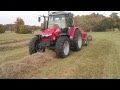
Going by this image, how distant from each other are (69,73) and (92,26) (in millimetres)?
4942

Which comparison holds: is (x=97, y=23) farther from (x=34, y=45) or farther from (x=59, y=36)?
(x=34, y=45)

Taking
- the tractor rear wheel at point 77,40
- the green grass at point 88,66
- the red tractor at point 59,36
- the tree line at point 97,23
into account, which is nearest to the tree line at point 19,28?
the red tractor at point 59,36

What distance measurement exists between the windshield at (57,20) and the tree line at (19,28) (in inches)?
21.5

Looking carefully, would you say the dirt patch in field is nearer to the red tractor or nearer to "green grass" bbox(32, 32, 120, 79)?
"green grass" bbox(32, 32, 120, 79)

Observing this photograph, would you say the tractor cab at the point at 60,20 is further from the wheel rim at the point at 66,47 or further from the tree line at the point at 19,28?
the wheel rim at the point at 66,47

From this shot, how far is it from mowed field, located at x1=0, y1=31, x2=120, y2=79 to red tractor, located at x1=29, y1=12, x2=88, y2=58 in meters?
0.29

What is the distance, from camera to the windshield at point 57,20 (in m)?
10.1

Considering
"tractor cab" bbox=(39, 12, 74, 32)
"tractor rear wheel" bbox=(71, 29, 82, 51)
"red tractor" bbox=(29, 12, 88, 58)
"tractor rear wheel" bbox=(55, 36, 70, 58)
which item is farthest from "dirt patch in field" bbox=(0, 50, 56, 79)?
"tractor rear wheel" bbox=(71, 29, 82, 51)

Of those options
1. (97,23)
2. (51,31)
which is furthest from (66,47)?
(97,23)
